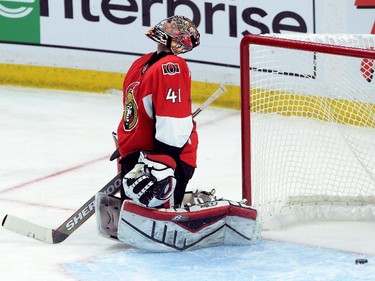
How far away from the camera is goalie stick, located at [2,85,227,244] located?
4.58 metres

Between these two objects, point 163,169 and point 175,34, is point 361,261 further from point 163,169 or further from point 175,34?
point 175,34

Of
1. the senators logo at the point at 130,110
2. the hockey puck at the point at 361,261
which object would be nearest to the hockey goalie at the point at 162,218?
the senators logo at the point at 130,110

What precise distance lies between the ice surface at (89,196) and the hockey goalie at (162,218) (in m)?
0.05

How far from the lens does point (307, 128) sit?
211 inches

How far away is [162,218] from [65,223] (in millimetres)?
477

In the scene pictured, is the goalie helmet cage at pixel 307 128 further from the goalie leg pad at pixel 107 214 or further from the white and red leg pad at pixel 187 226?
the goalie leg pad at pixel 107 214

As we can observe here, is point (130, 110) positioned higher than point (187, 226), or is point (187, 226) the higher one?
point (130, 110)

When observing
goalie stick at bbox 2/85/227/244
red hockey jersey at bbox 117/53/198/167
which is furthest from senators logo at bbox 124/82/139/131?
goalie stick at bbox 2/85/227/244

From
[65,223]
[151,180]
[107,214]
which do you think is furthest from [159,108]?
[65,223]

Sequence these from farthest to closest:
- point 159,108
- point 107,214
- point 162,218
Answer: point 107,214, point 162,218, point 159,108

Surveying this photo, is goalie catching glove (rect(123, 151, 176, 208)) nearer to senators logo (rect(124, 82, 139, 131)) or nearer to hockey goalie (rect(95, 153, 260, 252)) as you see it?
hockey goalie (rect(95, 153, 260, 252))

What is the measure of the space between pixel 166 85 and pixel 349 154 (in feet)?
3.97

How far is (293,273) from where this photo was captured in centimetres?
416

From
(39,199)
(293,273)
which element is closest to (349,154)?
(293,273)
